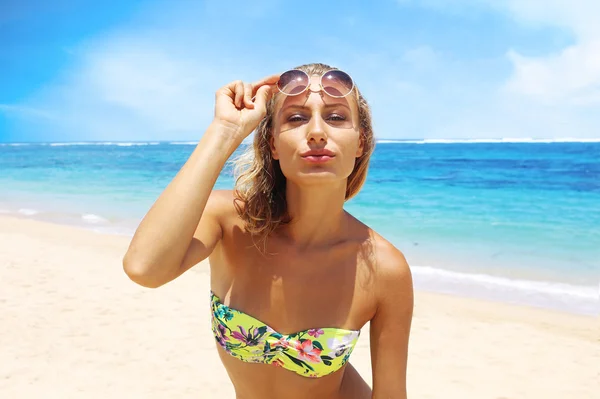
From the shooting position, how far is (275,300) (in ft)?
7.24

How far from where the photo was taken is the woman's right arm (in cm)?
178

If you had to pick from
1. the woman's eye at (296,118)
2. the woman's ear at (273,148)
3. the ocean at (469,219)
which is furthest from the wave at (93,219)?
the woman's eye at (296,118)

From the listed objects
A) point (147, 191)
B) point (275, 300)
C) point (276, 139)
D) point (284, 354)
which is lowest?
point (147, 191)

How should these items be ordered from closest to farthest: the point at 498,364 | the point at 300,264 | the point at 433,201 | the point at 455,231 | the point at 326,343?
1. the point at 326,343
2. the point at 300,264
3. the point at 498,364
4. the point at 455,231
5. the point at 433,201

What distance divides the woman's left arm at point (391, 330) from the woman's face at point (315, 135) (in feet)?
1.57

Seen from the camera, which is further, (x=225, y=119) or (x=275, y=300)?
(x=275, y=300)

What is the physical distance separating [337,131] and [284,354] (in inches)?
36.4

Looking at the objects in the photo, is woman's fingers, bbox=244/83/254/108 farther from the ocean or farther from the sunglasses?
the ocean

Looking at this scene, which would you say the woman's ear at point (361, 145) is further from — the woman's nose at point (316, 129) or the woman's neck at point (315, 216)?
the woman's nose at point (316, 129)

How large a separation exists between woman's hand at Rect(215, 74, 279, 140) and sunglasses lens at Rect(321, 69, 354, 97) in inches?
8.7

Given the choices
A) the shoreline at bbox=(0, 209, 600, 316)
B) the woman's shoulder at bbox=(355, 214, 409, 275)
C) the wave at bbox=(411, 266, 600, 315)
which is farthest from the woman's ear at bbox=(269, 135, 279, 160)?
the wave at bbox=(411, 266, 600, 315)

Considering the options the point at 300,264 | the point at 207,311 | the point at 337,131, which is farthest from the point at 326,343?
the point at 207,311

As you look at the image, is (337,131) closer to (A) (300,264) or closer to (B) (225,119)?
(B) (225,119)

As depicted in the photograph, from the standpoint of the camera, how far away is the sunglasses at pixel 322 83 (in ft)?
6.87
